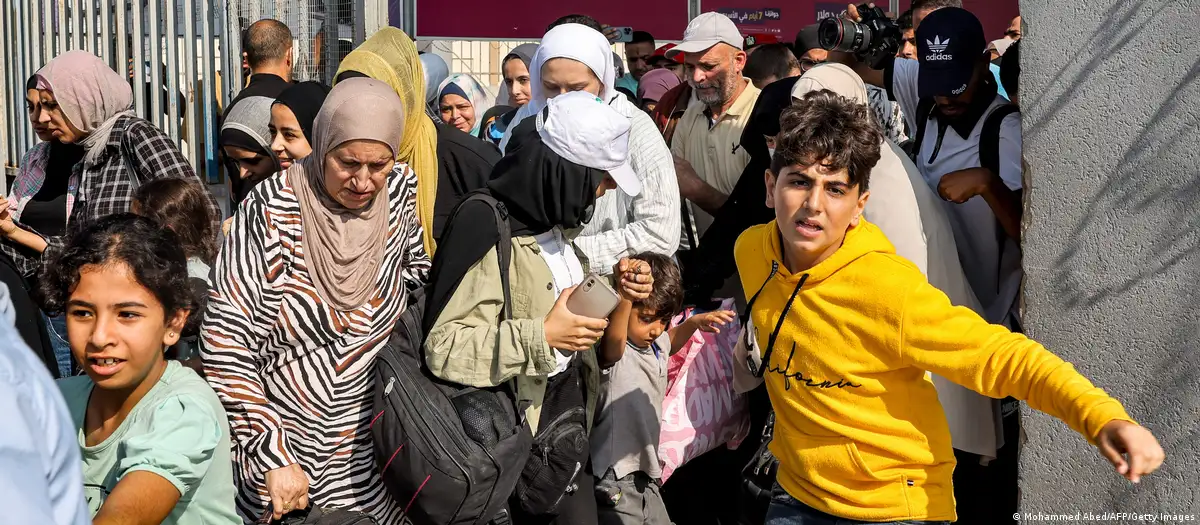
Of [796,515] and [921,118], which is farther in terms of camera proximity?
[921,118]

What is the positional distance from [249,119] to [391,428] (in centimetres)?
205

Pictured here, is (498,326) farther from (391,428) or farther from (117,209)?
(117,209)

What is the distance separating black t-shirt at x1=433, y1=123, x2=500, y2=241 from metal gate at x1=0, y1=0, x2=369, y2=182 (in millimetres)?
1850

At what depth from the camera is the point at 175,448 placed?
2252 millimetres

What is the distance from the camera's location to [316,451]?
286cm

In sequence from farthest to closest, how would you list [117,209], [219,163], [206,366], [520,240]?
[219,163] < [117,209] < [520,240] < [206,366]

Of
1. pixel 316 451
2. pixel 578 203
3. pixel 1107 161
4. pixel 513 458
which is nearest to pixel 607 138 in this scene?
pixel 578 203

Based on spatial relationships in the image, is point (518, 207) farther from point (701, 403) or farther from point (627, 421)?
point (701, 403)

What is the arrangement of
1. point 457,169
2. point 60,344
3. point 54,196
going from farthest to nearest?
point 54,196, point 60,344, point 457,169

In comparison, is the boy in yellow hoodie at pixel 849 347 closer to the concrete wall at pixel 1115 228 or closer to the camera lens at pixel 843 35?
the concrete wall at pixel 1115 228

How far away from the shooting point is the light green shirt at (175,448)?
7.30 ft

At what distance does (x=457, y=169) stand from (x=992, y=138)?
182 cm

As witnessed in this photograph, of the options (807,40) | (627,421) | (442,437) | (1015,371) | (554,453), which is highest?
(807,40)

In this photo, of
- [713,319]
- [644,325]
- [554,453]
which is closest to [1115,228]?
[713,319]
